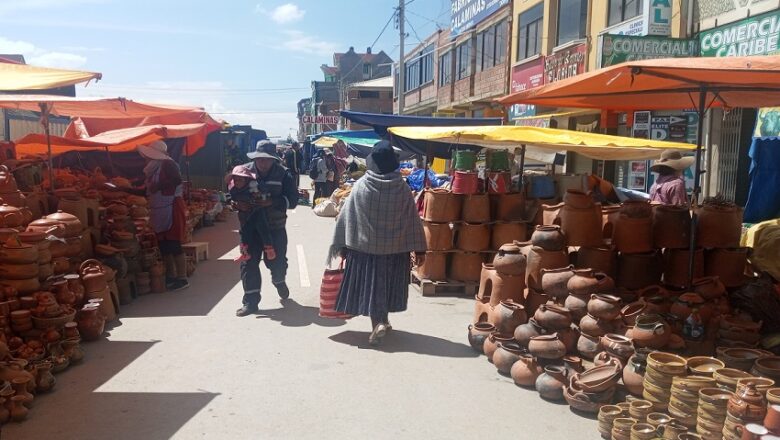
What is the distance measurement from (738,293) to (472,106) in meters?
22.2

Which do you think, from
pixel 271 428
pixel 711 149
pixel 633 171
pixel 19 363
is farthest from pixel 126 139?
pixel 633 171

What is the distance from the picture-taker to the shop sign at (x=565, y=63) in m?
15.1

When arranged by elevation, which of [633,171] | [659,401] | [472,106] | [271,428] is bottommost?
[271,428]

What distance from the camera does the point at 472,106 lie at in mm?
26359

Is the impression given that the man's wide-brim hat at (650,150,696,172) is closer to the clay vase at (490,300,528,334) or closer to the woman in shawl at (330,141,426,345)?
the clay vase at (490,300,528,334)

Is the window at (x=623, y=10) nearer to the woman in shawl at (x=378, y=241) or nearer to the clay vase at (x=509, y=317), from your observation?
the woman in shawl at (x=378, y=241)

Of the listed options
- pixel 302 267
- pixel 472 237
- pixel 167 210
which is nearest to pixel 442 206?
pixel 472 237

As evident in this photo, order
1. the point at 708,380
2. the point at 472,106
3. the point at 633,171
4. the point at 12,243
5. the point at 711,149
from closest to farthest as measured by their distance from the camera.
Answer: the point at 708,380 → the point at 12,243 → the point at 711,149 → the point at 633,171 → the point at 472,106

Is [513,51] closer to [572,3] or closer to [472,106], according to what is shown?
[572,3]

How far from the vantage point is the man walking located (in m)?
6.09

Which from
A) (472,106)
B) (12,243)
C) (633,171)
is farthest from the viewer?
(472,106)

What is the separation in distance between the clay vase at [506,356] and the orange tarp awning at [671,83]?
2183 millimetres

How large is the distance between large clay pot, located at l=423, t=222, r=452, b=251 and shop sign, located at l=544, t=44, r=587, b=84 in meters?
9.03

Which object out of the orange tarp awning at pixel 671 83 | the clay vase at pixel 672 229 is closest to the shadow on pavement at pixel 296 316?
the orange tarp awning at pixel 671 83
